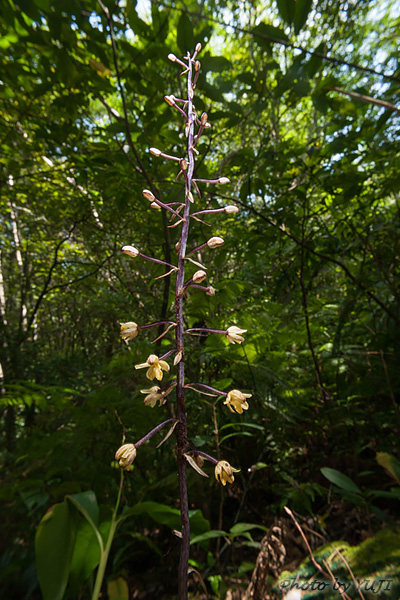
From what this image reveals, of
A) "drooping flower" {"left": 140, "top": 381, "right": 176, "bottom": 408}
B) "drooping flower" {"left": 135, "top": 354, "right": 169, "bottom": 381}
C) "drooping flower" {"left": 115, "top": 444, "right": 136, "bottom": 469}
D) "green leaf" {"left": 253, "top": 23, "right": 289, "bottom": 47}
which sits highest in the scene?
"green leaf" {"left": 253, "top": 23, "right": 289, "bottom": 47}

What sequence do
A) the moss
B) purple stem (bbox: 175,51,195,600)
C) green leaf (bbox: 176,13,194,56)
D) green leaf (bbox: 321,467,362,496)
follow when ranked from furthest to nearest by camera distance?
1. green leaf (bbox: 176,13,194,56)
2. green leaf (bbox: 321,467,362,496)
3. the moss
4. purple stem (bbox: 175,51,195,600)

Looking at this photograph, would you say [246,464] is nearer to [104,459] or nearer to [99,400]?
[104,459]

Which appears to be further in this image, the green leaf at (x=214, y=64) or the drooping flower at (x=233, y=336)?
the green leaf at (x=214, y=64)

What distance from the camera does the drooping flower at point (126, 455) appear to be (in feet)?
2.35

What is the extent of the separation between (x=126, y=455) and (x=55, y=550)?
0.57 m

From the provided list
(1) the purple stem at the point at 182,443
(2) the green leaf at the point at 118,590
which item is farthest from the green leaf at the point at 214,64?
(2) the green leaf at the point at 118,590

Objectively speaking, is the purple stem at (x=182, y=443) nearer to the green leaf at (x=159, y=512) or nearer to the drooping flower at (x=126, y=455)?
the drooping flower at (x=126, y=455)

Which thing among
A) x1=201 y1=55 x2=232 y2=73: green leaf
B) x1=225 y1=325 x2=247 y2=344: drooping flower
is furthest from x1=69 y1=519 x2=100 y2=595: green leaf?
x1=201 y1=55 x2=232 y2=73: green leaf

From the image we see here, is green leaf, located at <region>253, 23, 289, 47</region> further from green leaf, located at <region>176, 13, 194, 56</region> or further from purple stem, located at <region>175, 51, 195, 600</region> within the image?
purple stem, located at <region>175, 51, 195, 600</region>

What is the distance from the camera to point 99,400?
2.12 meters

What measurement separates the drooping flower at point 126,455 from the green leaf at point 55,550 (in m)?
0.55

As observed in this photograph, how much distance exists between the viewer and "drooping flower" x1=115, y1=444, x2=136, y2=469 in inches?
28.2

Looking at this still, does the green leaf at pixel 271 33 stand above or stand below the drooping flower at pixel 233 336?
above

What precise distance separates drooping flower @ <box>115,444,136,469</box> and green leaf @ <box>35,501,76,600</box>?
0.55 metres
